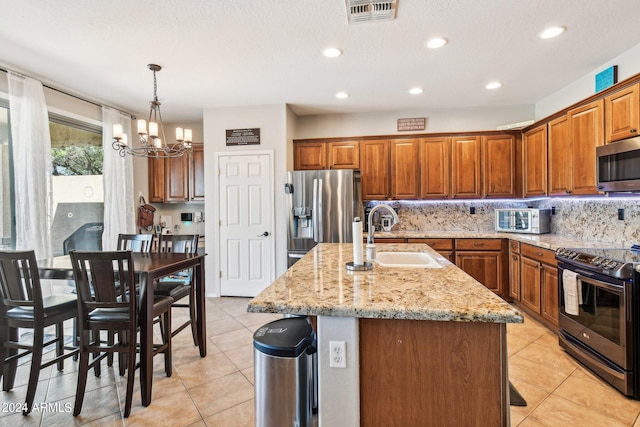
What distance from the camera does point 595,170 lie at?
114 inches

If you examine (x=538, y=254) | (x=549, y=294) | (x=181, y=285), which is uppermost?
(x=538, y=254)

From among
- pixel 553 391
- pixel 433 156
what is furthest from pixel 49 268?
pixel 433 156

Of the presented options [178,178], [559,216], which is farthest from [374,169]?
[178,178]

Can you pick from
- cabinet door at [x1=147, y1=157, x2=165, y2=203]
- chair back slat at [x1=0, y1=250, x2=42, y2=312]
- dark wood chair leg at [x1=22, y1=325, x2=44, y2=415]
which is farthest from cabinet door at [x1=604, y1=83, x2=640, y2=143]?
cabinet door at [x1=147, y1=157, x2=165, y2=203]

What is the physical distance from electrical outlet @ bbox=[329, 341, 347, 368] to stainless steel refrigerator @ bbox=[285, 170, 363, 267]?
9.23 ft

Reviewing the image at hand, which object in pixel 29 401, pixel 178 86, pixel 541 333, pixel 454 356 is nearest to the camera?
pixel 454 356

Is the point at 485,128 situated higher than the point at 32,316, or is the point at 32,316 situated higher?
the point at 485,128

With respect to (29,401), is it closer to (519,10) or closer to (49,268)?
(49,268)

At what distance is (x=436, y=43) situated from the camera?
2.65 metres

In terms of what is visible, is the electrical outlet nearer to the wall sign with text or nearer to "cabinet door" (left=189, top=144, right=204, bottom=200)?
the wall sign with text

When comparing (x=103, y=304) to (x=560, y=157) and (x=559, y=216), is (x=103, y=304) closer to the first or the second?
(x=560, y=157)

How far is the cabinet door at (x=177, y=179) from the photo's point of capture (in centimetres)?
498

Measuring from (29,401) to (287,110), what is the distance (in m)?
3.79

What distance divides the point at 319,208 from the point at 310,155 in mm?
Result: 949
